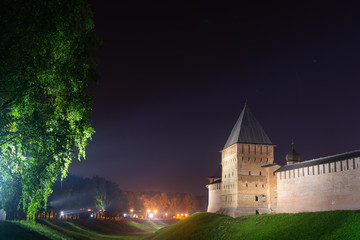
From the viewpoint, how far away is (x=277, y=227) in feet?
81.9

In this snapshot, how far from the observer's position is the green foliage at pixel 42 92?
838 cm

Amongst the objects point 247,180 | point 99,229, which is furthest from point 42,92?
point 99,229

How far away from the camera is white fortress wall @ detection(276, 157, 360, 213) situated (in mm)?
25625

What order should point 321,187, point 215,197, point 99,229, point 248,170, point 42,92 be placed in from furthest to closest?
point 99,229
point 215,197
point 248,170
point 321,187
point 42,92

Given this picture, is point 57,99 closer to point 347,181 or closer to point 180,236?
point 347,181

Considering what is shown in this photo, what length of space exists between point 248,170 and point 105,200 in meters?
52.6

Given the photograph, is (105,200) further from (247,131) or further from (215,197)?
(247,131)

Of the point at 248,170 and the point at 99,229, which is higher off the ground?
the point at 248,170

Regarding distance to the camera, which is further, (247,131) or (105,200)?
(105,200)

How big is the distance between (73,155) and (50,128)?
1.00m

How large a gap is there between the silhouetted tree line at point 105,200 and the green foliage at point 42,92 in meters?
43.5

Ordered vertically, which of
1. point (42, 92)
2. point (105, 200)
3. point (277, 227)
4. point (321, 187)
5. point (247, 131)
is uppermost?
point (247, 131)

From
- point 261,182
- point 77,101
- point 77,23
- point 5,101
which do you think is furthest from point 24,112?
point 261,182

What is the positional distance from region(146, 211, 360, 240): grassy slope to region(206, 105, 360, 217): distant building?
339cm
